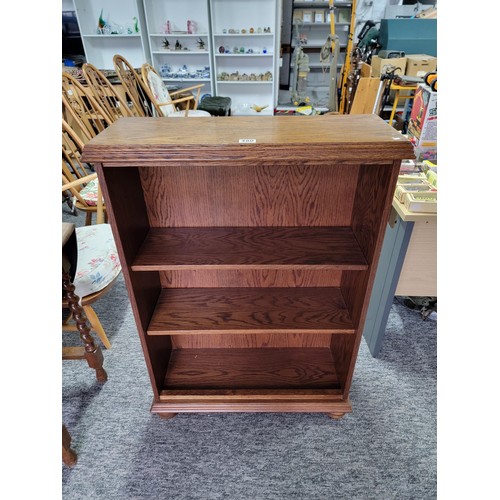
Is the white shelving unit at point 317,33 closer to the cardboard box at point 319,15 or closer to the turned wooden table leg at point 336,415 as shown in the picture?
the cardboard box at point 319,15

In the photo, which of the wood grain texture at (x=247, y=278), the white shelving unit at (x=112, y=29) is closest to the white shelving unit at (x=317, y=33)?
the white shelving unit at (x=112, y=29)

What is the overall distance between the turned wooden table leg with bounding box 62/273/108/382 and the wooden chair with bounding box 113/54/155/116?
2.20m

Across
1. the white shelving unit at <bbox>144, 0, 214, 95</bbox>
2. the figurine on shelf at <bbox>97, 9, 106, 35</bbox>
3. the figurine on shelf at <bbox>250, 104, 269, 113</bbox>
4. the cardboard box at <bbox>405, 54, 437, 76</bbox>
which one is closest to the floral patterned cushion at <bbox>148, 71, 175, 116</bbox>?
the white shelving unit at <bbox>144, 0, 214, 95</bbox>

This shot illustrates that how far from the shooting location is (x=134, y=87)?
301cm

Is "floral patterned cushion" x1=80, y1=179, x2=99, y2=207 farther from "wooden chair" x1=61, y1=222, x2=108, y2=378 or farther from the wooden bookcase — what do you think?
the wooden bookcase

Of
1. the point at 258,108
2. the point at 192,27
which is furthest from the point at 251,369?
the point at 192,27

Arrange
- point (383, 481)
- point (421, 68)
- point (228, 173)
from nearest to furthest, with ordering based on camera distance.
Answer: point (228, 173), point (383, 481), point (421, 68)

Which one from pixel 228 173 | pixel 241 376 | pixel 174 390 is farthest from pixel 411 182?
pixel 174 390

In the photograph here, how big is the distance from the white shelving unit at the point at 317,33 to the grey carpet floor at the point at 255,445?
4685 millimetres

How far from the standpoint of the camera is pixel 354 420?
126 cm

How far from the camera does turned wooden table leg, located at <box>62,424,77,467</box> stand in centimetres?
110

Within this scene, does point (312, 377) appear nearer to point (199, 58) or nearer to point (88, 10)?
point (199, 58)

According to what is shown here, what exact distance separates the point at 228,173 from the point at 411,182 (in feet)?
2.42

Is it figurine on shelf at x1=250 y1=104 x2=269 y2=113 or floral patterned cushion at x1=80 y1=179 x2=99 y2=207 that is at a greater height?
floral patterned cushion at x1=80 y1=179 x2=99 y2=207
